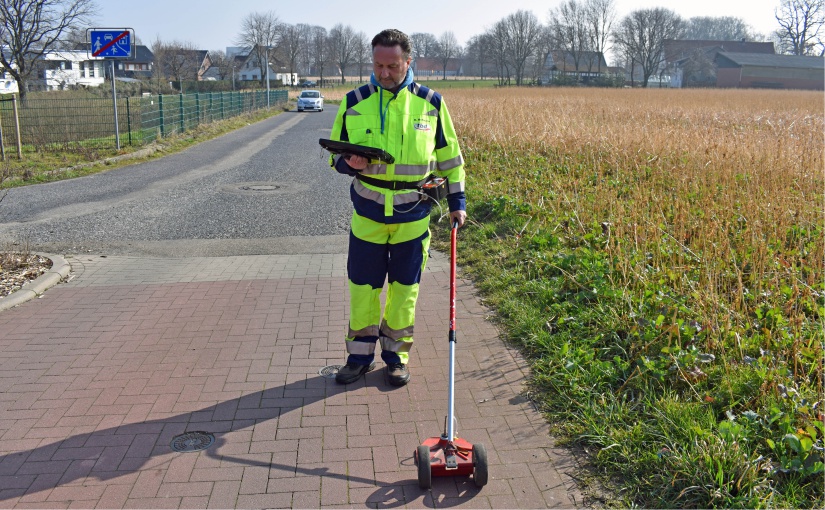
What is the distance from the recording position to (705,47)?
10275cm

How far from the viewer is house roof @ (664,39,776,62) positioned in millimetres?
101250

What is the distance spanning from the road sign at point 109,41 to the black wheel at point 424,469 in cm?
1638

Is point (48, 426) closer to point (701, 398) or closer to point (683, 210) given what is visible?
point (701, 398)

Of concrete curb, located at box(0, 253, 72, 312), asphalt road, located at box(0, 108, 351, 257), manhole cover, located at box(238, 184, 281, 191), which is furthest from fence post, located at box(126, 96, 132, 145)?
concrete curb, located at box(0, 253, 72, 312)

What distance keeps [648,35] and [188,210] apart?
10410 centimetres

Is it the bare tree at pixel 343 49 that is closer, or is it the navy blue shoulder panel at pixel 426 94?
the navy blue shoulder panel at pixel 426 94

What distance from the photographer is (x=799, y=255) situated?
5832mm

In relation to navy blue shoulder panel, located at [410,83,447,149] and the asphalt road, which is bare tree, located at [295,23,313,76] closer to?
the asphalt road

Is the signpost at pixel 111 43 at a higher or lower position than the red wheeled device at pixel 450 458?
higher

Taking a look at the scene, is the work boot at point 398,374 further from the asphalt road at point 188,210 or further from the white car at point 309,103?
the white car at point 309,103

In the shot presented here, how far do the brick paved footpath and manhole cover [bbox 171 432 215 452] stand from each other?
0.06m

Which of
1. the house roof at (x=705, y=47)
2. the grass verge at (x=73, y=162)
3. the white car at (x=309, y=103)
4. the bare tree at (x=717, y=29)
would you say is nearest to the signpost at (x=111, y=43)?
the grass verge at (x=73, y=162)

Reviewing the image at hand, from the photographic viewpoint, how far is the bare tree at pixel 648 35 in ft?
329

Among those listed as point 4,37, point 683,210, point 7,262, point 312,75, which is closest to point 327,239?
point 7,262
